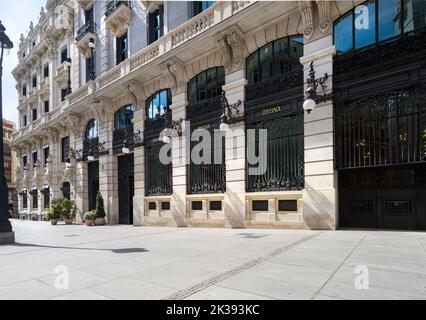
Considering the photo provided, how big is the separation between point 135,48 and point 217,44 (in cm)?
810

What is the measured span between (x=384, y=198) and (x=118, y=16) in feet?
64.1

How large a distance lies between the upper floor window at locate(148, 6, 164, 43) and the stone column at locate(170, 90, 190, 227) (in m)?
4.88

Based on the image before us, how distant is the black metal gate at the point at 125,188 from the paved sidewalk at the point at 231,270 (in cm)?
1118

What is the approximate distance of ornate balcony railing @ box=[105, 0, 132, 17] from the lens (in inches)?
780

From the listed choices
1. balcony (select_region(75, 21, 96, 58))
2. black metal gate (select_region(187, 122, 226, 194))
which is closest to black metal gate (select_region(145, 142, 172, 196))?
black metal gate (select_region(187, 122, 226, 194))

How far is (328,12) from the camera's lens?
36.3 ft

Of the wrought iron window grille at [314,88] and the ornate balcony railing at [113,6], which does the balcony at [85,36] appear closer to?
the ornate balcony railing at [113,6]

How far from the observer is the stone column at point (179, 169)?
1543 cm

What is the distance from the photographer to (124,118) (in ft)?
66.3

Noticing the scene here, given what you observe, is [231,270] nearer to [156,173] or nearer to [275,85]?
[275,85]

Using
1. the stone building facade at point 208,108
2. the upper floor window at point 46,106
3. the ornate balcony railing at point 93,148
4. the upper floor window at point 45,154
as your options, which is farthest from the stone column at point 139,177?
the upper floor window at point 46,106

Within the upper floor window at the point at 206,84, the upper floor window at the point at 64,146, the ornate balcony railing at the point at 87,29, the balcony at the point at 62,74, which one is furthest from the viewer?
the balcony at the point at 62,74

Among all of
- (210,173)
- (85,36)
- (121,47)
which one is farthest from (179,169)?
(85,36)

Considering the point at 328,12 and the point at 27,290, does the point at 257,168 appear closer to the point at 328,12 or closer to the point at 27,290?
the point at 328,12
